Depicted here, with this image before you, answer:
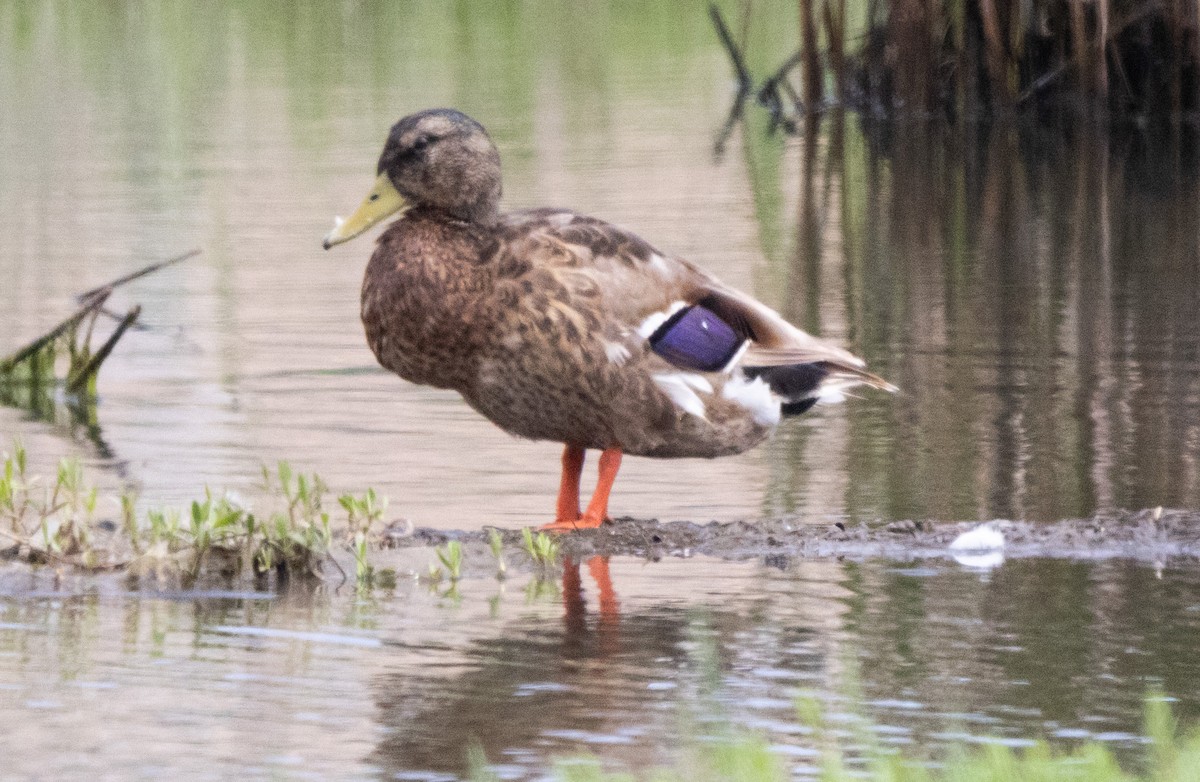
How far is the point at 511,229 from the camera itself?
6402 mm

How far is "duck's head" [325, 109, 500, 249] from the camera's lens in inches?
254

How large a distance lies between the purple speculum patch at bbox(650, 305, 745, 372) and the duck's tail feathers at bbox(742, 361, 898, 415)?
0.42 ft

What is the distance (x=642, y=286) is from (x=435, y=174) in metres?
0.64

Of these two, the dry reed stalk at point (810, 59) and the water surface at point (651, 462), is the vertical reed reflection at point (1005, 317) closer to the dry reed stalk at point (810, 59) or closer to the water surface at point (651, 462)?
the water surface at point (651, 462)

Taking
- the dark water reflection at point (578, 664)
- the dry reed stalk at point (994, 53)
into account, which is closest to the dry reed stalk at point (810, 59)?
the dry reed stalk at point (994, 53)

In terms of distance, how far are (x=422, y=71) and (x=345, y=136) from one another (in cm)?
578

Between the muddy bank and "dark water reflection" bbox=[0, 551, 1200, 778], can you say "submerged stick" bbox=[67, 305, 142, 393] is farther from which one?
"dark water reflection" bbox=[0, 551, 1200, 778]

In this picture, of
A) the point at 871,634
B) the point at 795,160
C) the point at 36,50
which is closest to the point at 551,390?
the point at 871,634

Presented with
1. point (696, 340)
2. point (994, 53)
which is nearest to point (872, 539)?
point (696, 340)

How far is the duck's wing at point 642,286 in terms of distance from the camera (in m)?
6.29

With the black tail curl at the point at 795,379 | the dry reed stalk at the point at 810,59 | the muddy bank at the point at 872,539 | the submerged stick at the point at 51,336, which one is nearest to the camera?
the muddy bank at the point at 872,539

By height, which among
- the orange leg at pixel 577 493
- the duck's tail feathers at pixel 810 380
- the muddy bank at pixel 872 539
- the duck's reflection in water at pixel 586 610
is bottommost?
the duck's reflection in water at pixel 586 610

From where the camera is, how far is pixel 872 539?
6.43 m

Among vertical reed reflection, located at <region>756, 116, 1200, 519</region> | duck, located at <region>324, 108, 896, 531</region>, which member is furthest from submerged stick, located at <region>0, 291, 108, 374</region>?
vertical reed reflection, located at <region>756, 116, 1200, 519</region>
